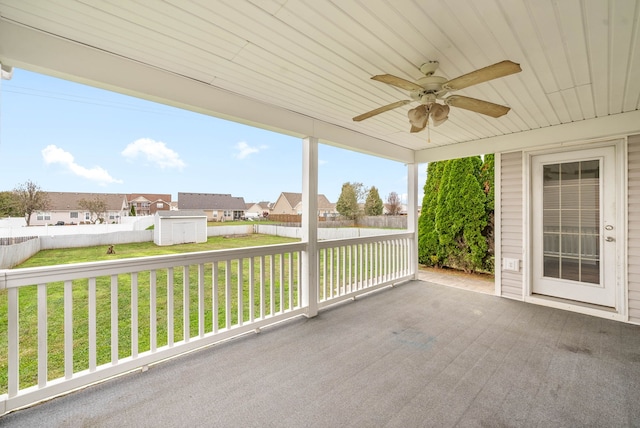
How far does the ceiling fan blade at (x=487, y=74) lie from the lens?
4.88 feet

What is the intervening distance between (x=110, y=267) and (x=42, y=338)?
536mm

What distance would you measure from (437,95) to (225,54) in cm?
157

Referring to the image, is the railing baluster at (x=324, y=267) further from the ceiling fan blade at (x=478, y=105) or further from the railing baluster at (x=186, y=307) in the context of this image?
the ceiling fan blade at (x=478, y=105)

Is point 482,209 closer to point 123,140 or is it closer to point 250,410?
point 250,410

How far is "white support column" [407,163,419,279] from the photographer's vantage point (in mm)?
4840

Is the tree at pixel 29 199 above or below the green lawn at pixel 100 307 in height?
above

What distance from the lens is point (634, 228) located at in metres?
3.10

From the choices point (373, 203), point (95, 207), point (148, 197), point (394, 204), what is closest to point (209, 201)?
point (148, 197)

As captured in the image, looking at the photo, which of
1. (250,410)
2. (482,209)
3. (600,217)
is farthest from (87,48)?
(482,209)

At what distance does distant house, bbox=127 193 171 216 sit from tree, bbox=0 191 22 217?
576mm

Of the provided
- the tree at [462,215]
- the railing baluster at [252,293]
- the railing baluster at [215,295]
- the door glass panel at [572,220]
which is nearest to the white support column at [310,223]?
the railing baluster at [252,293]

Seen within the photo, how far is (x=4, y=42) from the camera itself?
5.40ft

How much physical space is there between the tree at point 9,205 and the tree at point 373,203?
3572 mm

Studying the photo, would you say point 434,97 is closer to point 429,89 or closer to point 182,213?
point 429,89
